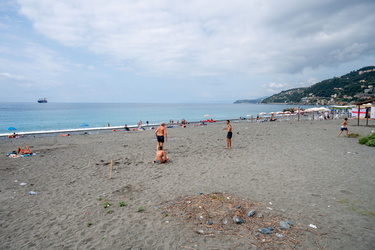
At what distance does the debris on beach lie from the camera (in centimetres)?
386

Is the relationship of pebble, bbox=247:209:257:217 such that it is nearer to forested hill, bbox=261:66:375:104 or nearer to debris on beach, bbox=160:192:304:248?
debris on beach, bbox=160:192:304:248

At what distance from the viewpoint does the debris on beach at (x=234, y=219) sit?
386cm

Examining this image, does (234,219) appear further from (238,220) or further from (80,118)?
(80,118)

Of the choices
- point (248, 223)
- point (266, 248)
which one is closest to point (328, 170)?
point (248, 223)

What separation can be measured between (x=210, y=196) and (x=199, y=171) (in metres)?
2.59

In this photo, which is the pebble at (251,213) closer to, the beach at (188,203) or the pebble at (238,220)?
the beach at (188,203)

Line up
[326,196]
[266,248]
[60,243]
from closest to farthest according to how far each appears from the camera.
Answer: [266,248] → [60,243] → [326,196]

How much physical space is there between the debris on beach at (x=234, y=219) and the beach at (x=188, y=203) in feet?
0.07

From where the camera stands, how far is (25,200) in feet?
19.7

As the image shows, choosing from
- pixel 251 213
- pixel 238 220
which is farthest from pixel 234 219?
pixel 251 213

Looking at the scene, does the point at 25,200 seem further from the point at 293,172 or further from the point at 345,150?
the point at 345,150

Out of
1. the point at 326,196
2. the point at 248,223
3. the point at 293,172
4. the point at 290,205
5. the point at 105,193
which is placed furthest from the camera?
the point at 293,172

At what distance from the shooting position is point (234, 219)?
4.42 m

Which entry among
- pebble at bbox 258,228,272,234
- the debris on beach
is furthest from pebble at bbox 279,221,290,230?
pebble at bbox 258,228,272,234
